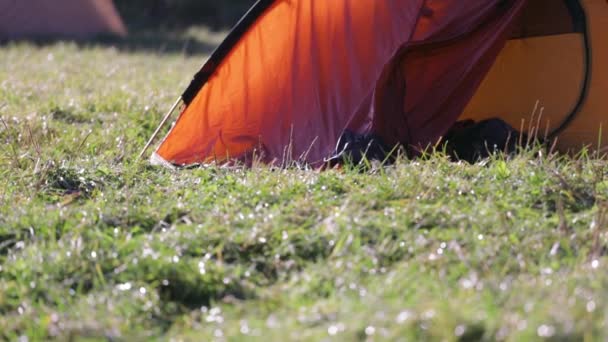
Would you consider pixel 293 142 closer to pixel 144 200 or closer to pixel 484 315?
pixel 144 200

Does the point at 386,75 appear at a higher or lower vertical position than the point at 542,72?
higher

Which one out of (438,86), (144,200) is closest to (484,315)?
(144,200)

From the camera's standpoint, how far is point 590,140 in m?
5.50

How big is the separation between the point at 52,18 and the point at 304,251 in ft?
36.8

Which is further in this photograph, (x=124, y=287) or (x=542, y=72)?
(x=542, y=72)

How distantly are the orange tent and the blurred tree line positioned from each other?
13.9 meters

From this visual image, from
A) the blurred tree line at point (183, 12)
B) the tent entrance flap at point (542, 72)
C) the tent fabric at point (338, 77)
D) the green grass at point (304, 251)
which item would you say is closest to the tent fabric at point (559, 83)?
the tent entrance flap at point (542, 72)

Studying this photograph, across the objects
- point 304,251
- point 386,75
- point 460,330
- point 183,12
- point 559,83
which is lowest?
point 183,12

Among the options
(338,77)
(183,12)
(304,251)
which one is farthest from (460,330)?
(183,12)

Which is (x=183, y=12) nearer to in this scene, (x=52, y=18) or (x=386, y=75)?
(x=52, y=18)

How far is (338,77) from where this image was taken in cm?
521

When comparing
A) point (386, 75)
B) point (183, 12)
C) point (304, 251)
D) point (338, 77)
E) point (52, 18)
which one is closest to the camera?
point (304, 251)

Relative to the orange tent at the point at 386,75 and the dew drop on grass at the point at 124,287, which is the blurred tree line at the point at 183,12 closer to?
the orange tent at the point at 386,75

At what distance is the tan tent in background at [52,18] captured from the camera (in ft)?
44.4
